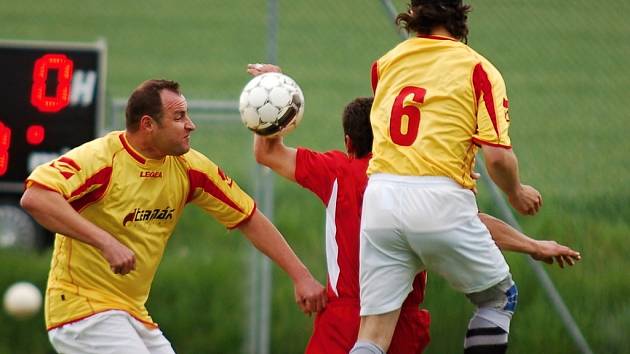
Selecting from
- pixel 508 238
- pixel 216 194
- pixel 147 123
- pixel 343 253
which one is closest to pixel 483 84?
pixel 508 238

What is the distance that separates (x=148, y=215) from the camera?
230 inches

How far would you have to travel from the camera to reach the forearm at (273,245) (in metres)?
5.94

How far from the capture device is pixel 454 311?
349 inches

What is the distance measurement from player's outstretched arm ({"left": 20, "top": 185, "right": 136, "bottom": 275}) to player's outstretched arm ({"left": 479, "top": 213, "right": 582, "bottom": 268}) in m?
1.69

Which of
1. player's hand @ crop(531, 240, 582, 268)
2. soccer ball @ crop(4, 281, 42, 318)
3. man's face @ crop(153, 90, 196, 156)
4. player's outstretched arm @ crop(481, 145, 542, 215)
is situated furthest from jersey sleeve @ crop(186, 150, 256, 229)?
soccer ball @ crop(4, 281, 42, 318)

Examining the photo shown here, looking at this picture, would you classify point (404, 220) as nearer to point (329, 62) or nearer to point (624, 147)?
point (624, 147)

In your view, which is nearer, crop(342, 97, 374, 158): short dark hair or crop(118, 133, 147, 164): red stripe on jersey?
crop(118, 133, 147, 164): red stripe on jersey

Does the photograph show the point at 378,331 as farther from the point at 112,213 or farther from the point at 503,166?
the point at 112,213

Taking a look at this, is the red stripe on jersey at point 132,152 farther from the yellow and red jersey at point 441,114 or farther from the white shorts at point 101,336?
the yellow and red jersey at point 441,114

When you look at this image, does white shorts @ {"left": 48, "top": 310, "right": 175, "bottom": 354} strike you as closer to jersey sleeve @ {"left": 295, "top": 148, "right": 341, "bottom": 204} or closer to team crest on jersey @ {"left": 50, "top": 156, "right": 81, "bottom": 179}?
team crest on jersey @ {"left": 50, "top": 156, "right": 81, "bottom": 179}

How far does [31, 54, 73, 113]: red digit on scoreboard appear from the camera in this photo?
352 inches

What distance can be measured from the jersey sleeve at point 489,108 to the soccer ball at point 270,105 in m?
0.92

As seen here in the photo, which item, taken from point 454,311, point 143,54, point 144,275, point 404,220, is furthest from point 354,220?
point 143,54

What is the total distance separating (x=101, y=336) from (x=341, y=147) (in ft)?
15.0
